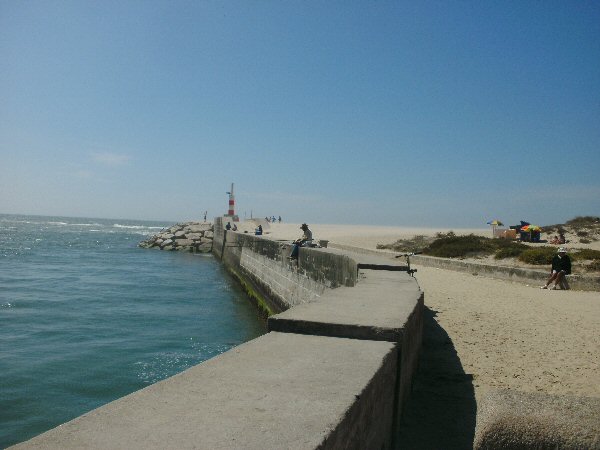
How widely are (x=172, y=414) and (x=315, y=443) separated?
552mm

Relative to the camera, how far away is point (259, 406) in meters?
1.82

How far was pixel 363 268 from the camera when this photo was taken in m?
7.16

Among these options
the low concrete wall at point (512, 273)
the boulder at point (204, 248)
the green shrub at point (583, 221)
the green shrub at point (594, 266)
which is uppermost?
the green shrub at point (583, 221)

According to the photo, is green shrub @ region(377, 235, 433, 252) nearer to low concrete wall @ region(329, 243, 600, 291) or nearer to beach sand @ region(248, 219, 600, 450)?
low concrete wall @ region(329, 243, 600, 291)

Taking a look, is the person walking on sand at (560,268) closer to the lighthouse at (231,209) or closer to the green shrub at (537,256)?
the green shrub at (537,256)

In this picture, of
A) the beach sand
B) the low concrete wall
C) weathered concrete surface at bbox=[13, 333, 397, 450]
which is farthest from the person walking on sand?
weathered concrete surface at bbox=[13, 333, 397, 450]

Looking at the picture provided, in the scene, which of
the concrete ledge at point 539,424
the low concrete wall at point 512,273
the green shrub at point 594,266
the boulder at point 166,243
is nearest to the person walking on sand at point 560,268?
the low concrete wall at point 512,273

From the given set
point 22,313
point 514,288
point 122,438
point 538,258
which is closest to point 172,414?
point 122,438

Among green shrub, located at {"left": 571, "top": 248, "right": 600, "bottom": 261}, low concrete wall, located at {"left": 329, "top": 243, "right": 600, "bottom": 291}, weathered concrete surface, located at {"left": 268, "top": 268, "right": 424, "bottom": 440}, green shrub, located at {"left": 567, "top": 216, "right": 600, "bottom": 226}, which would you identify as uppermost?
green shrub, located at {"left": 567, "top": 216, "right": 600, "bottom": 226}

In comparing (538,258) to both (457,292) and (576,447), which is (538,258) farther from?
(576,447)

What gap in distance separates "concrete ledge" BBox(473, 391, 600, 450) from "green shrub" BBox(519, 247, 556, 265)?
14.1 m

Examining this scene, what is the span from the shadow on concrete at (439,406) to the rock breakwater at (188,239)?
35099 mm

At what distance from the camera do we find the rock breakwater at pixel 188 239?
39.3m

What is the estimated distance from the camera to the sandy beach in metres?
4.76
